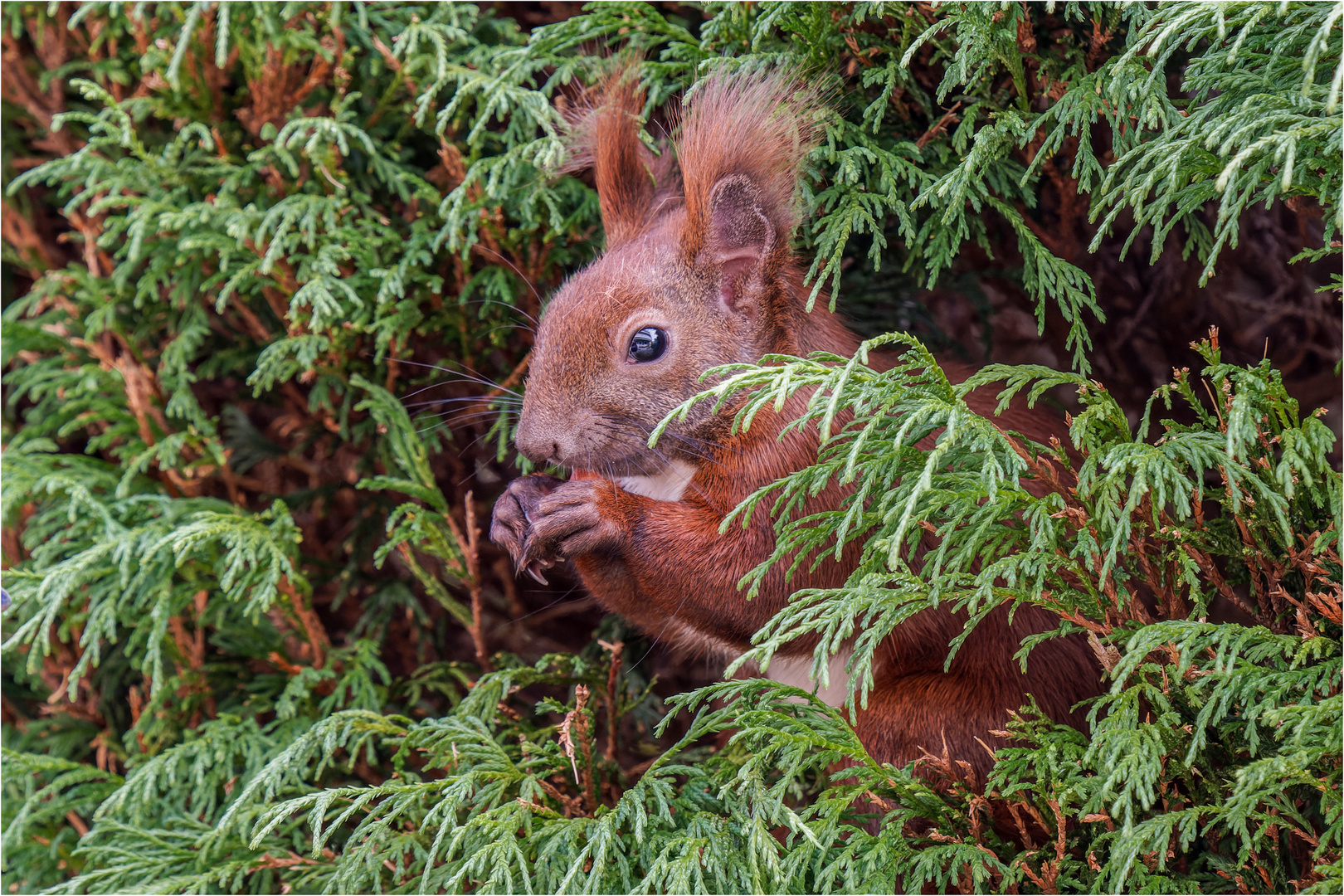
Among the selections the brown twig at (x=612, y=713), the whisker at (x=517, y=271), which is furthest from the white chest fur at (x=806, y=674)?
the whisker at (x=517, y=271)

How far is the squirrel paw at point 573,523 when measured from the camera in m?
1.68

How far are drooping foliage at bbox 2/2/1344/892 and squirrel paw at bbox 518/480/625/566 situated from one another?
9.9 inches

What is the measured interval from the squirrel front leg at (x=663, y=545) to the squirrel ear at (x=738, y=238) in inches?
15.1

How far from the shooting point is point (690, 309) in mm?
1786

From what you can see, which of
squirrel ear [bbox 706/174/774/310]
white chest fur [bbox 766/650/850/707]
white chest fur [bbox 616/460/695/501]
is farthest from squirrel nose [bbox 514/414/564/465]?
white chest fur [bbox 766/650/850/707]

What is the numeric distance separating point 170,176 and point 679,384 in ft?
4.23

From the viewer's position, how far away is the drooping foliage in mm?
1401

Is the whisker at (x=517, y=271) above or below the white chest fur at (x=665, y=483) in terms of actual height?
above

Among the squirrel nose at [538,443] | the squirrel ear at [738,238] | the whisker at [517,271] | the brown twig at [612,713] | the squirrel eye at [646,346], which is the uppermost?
the squirrel ear at [738,238]

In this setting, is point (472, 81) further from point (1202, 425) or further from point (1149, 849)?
point (1149, 849)

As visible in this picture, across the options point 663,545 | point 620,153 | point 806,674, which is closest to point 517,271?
point 620,153

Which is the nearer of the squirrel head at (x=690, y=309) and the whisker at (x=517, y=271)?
the squirrel head at (x=690, y=309)

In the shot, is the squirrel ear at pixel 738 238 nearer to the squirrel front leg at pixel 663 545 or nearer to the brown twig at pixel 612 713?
the squirrel front leg at pixel 663 545

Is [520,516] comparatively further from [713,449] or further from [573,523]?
[713,449]
